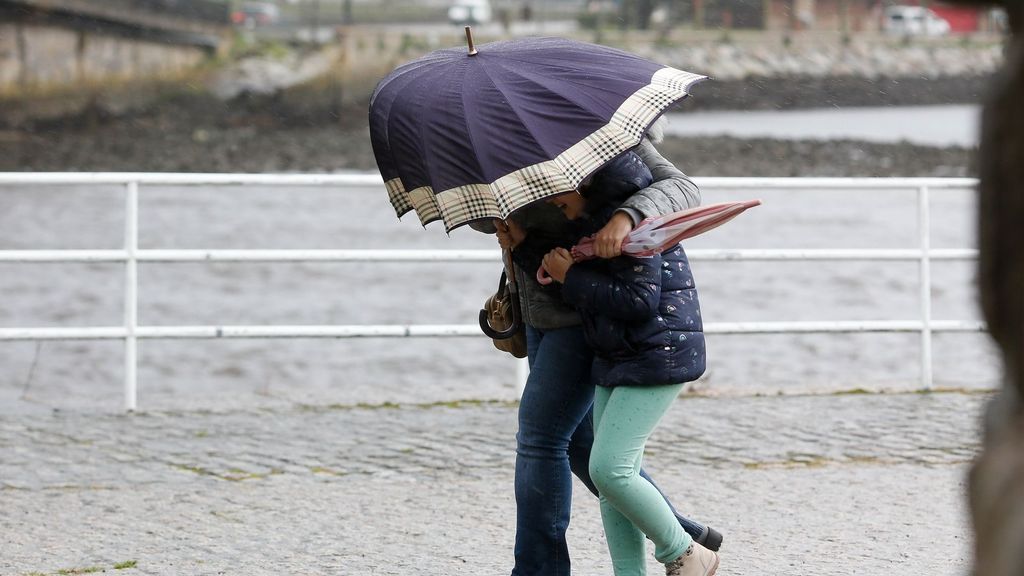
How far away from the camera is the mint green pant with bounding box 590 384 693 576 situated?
352 centimetres

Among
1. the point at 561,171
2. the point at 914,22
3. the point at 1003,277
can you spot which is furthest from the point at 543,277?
the point at 914,22

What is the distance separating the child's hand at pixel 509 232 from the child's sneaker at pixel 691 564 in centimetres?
94

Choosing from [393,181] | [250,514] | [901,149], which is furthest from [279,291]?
[901,149]

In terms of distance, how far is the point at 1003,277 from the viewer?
1225 mm

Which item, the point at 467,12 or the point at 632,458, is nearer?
the point at 632,458

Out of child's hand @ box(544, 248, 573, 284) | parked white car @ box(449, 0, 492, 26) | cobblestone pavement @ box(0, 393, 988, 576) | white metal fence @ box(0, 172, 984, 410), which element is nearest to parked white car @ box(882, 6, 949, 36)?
parked white car @ box(449, 0, 492, 26)

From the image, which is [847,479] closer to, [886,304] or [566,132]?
[566,132]

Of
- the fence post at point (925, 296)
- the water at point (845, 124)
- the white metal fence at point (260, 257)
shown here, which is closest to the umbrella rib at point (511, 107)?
the white metal fence at point (260, 257)

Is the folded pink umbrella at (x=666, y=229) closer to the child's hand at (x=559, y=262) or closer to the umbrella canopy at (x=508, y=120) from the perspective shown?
the child's hand at (x=559, y=262)

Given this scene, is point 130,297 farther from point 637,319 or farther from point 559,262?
point 637,319

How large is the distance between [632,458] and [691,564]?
41 centimetres

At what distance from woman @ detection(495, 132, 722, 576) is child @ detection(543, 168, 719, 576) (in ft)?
0.25

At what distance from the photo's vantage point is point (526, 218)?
359 centimetres

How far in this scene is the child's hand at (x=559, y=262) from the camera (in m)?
3.49
